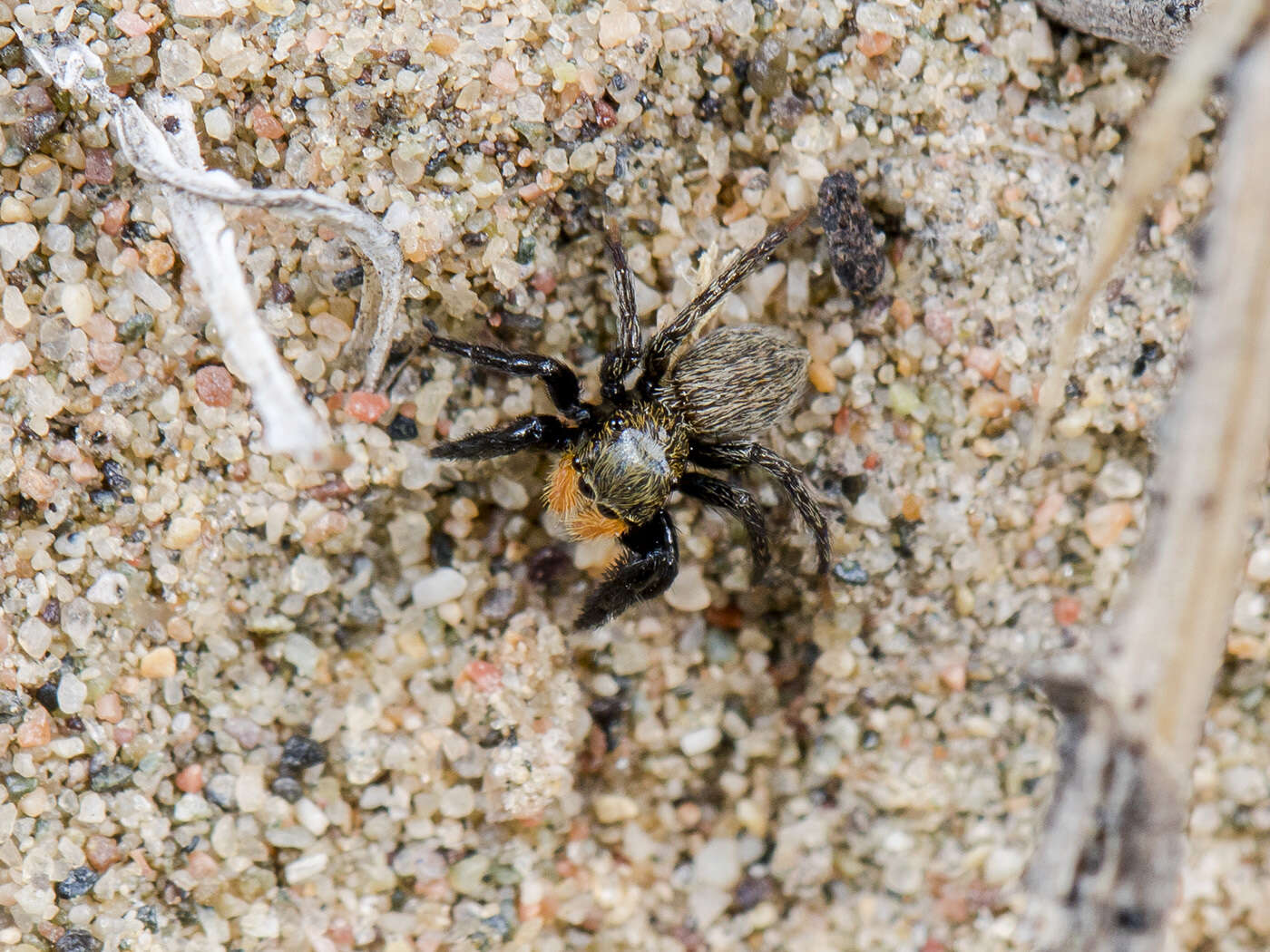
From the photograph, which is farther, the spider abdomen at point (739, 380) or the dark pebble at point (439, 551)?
the dark pebble at point (439, 551)

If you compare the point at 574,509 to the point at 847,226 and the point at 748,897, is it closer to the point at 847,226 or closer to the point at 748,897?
the point at 847,226

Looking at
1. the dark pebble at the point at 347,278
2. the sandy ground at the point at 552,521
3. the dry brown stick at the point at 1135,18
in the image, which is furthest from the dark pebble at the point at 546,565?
the dry brown stick at the point at 1135,18

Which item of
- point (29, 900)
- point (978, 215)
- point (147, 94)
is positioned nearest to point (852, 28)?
point (978, 215)

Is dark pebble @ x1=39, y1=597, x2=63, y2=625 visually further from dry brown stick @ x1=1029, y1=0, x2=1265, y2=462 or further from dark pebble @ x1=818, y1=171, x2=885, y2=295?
dry brown stick @ x1=1029, y1=0, x2=1265, y2=462

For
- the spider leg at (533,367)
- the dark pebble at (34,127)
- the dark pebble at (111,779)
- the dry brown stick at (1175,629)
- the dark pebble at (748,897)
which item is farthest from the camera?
the dark pebble at (748,897)

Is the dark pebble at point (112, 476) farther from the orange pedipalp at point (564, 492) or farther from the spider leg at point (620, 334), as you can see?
the spider leg at point (620, 334)

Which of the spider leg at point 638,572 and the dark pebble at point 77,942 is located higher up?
the spider leg at point 638,572

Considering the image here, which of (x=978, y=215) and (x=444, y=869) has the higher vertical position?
(x=978, y=215)

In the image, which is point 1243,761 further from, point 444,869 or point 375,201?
point 375,201
